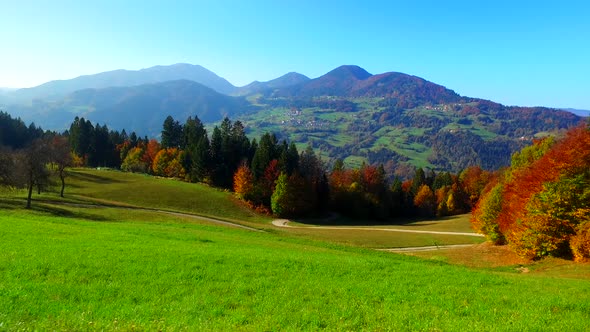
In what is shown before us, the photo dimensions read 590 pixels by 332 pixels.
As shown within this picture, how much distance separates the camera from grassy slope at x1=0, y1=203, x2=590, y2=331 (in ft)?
32.4

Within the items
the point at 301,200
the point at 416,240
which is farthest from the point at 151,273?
the point at 301,200

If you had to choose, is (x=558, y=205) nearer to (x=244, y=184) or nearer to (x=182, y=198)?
(x=244, y=184)

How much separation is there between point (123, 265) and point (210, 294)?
5002mm

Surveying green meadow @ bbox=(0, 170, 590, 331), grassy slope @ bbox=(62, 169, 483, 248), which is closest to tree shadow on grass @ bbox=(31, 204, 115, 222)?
grassy slope @ bbox=(62, 169, 483, 248)

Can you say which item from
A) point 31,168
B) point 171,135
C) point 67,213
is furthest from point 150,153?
point 67,213

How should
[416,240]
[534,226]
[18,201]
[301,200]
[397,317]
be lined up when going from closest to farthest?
[397,317], [534,226], [18,201], [416,240], [301,200]

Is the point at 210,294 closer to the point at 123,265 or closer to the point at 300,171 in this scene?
the point at 123,265

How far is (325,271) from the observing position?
1645 centimetres

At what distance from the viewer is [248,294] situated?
1245 cm

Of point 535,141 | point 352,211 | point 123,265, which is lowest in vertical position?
point 352,211

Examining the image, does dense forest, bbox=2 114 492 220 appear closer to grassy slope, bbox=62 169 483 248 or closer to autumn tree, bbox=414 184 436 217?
autumn tree, bbox=414 184 436 217

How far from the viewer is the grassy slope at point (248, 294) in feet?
32.4

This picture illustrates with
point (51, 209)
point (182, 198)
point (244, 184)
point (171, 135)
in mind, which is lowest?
point (182, 198)

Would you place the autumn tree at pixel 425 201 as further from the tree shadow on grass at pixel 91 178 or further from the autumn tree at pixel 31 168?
the autumn tree at pixel 31 168
